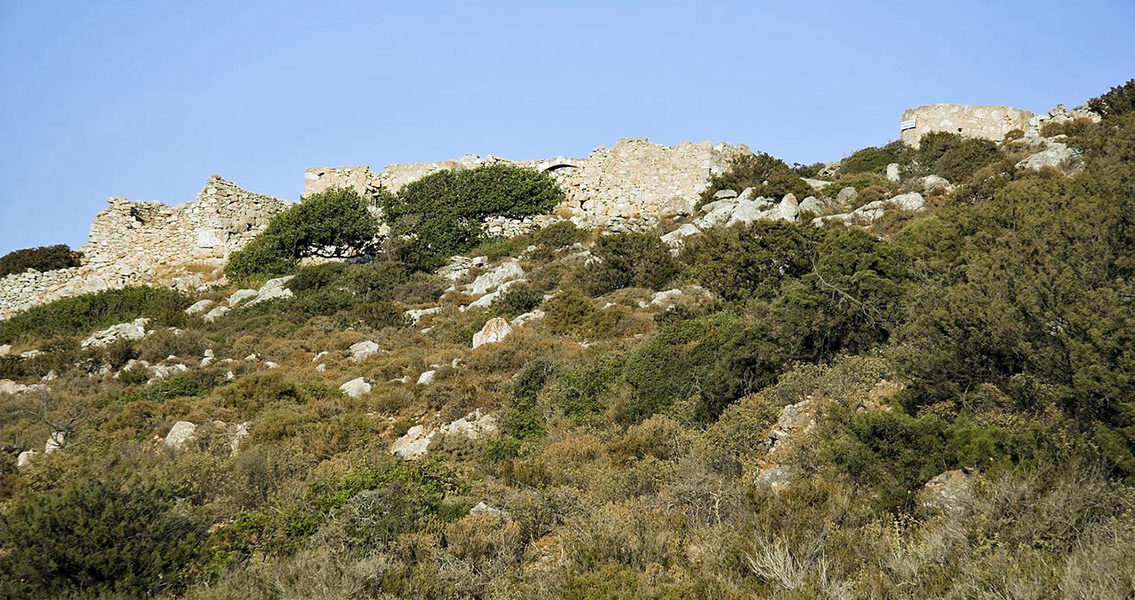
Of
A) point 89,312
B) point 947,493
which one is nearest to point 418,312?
point 89,312

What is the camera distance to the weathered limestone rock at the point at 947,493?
5961 millimetres

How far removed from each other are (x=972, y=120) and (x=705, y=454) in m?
26.9

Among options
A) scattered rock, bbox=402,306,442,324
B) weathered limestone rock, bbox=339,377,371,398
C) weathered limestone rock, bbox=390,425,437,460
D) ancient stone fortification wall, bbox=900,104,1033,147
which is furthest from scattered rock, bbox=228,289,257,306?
ancient stone fortification wall, bbox=900,104,1033,147

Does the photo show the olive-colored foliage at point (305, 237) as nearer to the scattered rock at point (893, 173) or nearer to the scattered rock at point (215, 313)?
the scattered rock at point (215, 313)

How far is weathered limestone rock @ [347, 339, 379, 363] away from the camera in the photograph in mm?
16922

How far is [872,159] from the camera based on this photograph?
31.9m

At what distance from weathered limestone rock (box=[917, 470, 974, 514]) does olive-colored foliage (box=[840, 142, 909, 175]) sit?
2566 centimetres

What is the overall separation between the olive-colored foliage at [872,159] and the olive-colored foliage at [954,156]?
8.25 feet

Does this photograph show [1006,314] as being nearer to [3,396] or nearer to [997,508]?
[997,508]

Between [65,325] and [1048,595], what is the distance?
27.2 metres

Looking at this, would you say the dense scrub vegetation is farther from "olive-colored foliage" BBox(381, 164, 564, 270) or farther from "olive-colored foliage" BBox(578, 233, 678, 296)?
"olive-colored foliage" BBox(381, 164, 564, 270)

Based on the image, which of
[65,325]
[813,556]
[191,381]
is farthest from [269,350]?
[813,556]

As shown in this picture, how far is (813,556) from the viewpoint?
5.61 m

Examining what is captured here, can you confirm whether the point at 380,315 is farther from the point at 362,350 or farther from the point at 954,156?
the point at 954,156
